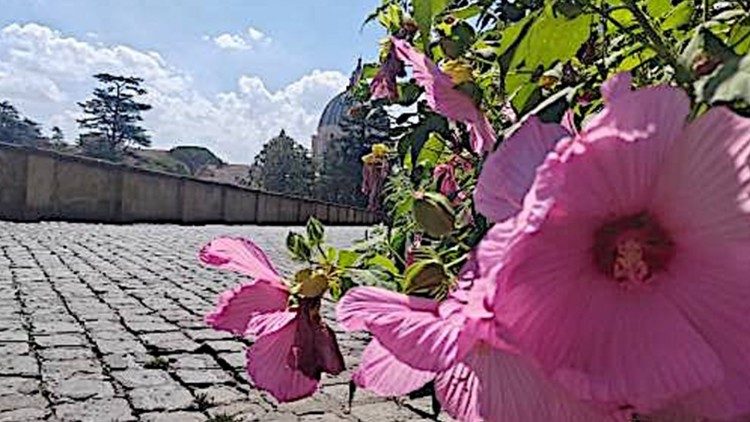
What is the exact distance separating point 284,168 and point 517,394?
3536cm

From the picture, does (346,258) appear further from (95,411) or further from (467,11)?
(95,411)

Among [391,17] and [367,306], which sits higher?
[391,17]

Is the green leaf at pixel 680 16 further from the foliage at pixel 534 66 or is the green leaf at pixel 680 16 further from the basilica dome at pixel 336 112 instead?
the basilica dome at pixel 336 112

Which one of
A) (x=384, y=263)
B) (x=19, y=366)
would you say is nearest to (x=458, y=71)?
(x=384, y=263)

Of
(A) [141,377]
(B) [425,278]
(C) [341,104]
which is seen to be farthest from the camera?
(A) [141,377]

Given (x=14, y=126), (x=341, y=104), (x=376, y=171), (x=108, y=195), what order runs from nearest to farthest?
(x=376, y=171), (x=341, y=104), (x=108, y=195), (x=14, y=126)

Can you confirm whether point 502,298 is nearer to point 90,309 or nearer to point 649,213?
point 649,213

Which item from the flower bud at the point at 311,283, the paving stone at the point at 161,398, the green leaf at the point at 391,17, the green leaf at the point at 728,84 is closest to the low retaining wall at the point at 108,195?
the paving stone at the point at 161,398

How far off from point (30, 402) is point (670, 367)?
2.74m

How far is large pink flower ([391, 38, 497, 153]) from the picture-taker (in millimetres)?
425

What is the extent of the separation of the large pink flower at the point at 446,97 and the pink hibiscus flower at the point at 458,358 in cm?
14

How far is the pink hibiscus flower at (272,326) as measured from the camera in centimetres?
43

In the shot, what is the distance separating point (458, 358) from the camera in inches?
11.1

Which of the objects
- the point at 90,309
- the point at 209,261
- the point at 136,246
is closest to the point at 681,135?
the point at 209,261
